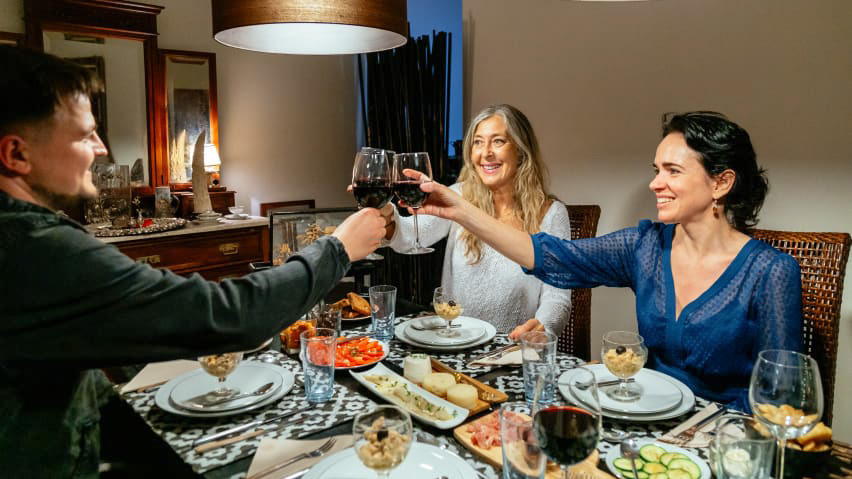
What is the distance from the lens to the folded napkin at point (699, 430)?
1071mm

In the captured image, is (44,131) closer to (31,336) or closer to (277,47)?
(31,336)

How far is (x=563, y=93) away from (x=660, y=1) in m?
0.67

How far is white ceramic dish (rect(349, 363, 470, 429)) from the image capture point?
1158 millimetres

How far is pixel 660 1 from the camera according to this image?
259cm

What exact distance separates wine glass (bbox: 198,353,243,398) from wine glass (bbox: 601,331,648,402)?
86 centimetres

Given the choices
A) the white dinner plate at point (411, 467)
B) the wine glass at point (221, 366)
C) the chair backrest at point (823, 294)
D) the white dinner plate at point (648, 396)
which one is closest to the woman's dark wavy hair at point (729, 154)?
the chair backrest at point (823, 294)

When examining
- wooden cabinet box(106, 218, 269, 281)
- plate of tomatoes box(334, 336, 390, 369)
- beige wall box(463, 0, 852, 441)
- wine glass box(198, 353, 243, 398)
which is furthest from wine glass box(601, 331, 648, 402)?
wooden cabinet box(106, 218, 269, 281)

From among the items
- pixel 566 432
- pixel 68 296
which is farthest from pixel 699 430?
pixel 68 296

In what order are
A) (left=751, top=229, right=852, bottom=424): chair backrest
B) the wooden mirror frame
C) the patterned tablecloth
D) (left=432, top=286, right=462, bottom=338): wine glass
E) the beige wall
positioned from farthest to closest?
the wooden mirror frame → the beige wall → (left=432, top=286, right=462, bottom=338): wine glass → (left=751, top=229, right=852, bottom=424): chair backrest → the patterned tablecloth

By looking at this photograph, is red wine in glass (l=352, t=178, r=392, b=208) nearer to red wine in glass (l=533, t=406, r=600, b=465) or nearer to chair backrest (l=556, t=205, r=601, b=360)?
red wine in glass (l=533, t=406, r=600, b=465)

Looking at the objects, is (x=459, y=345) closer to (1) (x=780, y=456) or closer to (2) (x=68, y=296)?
(1) (x=780, y=456)

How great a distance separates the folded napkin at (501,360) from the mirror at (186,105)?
3099 mm

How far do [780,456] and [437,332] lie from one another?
964mm

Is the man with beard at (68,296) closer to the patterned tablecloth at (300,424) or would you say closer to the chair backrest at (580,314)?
the patterned tablecloth at (300,424)
